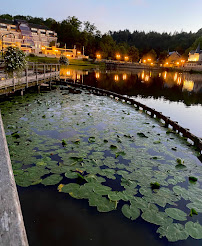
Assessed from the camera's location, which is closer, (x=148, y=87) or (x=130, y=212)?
(x=130, y=212)

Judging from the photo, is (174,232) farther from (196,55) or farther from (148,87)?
(196,55)

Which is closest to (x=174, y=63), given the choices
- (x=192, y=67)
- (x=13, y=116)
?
(x=192, y=67)

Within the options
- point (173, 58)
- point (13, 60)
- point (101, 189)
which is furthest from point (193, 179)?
point (173, 58)

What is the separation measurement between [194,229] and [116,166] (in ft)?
8.87

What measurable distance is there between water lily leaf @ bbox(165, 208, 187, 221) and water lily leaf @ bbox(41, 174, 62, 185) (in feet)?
9.01

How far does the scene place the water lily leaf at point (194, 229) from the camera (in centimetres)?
344

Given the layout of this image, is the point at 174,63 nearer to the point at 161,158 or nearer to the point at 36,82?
the point at 36,82

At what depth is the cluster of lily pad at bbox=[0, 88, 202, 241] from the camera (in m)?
4.08

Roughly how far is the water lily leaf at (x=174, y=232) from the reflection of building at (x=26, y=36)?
279ft

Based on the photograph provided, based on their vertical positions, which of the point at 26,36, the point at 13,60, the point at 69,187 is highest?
the point at 26,36

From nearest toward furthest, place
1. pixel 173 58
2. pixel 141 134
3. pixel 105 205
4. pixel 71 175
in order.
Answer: pixel 105 205, pixel 71 175, pixel 141 134, pixel 173 58

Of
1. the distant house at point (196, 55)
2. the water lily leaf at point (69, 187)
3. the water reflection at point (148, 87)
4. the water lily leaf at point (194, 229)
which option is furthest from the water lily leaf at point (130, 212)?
the distant house at point (196, 55)

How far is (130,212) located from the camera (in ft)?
13.0

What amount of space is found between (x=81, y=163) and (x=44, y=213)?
2000 millimetres
